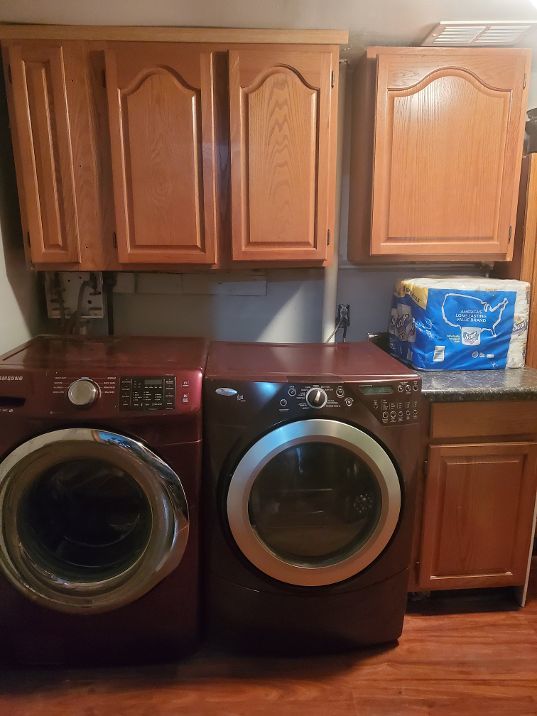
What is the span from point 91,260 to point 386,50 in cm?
130

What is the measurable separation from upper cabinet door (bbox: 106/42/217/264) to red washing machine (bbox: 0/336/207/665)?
0.44 metres

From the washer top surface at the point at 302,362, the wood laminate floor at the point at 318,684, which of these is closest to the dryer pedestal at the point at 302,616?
the wood laminate floor at the point at 318,684

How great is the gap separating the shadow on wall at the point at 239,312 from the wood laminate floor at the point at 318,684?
1.25m

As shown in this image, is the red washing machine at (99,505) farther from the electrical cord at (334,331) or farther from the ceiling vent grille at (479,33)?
the ceiling vent grille at (479,33)

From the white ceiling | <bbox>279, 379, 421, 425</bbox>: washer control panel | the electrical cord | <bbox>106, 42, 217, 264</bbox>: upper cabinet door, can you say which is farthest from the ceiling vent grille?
<bbox>279, 379, 421, 425</bbox>: washer control panel

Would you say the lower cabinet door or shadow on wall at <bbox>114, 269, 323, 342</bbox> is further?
shadow on wall at <bbox>114, 269, 323, 342</bbox>

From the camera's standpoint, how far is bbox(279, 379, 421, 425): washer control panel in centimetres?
136

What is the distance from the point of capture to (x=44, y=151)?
1627 mm

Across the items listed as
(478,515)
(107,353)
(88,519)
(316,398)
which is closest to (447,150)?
(316,398)

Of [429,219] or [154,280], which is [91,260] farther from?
[429,219]

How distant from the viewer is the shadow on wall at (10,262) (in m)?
1.71

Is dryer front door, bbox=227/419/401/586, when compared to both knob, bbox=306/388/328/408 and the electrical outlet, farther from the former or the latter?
the electrical outlet

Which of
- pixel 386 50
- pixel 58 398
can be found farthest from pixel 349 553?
pixel 386 50

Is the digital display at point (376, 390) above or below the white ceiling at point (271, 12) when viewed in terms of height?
below
